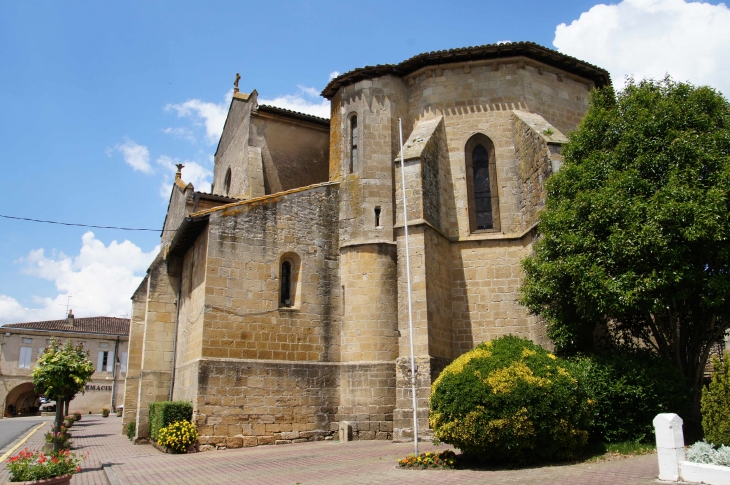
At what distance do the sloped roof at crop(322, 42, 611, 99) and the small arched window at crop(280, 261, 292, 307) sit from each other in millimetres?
6545

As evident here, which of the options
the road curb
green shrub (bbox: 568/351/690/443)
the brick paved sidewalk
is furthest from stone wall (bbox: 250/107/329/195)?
green shrub (bbox: 568/351/690/443)

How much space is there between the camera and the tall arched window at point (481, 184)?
17.4 meters

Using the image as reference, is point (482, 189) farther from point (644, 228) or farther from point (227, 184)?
point (227, 184)

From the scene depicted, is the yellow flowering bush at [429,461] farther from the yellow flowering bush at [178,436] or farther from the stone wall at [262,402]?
the yellow flowering bush at [178,436]

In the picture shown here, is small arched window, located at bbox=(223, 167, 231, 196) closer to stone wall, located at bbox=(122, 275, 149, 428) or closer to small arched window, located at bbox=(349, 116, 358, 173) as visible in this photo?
stone wall, located at bbox=(122, 275, 149, 428)

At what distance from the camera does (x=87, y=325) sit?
5141 centimetres

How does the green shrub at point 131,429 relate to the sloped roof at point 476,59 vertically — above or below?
below

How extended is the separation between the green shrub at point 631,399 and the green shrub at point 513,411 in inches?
35.1

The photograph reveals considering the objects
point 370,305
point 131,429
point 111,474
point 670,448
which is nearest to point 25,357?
point 131,429

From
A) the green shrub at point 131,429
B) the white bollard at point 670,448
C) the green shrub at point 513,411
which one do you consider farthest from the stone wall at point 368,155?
the green shrub at point 131,429

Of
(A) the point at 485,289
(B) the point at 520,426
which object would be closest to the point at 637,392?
(B) the point at 520,426

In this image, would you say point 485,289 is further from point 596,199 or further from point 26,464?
point 26,464

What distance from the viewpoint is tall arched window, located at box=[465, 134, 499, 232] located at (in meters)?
17.4

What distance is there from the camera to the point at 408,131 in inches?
723
